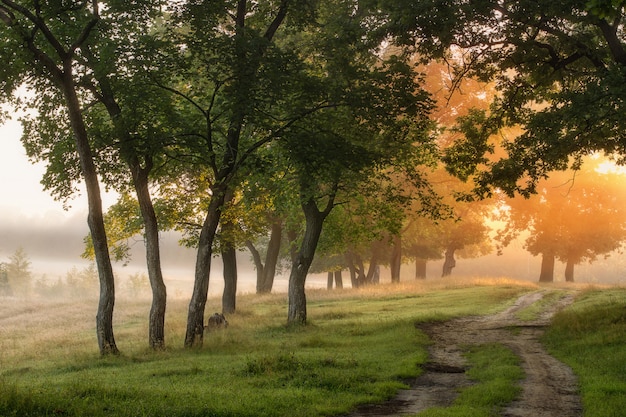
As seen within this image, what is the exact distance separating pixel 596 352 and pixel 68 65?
19.9 m

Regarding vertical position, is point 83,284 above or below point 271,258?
below

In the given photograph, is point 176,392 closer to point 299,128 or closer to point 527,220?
point 299,128

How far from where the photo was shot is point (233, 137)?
939 inches

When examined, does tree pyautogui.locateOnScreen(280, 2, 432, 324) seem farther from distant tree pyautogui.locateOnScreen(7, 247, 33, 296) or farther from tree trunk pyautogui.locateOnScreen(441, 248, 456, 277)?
distant tree pyautogui.locateOnScreen(7, 247, 33, 296)

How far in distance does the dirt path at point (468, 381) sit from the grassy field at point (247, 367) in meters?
0.51

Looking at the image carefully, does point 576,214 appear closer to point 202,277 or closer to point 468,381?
point 202,277

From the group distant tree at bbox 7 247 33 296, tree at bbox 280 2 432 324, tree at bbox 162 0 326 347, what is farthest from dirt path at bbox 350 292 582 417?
distant tree at bbox 7 247 33 296

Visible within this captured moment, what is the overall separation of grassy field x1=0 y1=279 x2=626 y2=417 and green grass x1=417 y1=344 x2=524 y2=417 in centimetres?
9

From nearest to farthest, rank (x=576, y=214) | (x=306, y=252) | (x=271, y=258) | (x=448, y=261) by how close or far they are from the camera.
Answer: (x=306, y=252) → (x=271, y=258) → (x=576, y=214) → (x=448, y=261)

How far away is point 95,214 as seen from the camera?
22875mm

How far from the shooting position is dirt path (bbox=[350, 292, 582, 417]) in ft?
41.4

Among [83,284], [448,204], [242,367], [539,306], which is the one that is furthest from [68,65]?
[83,284]

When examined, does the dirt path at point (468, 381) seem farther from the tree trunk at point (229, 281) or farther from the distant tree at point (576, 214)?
the distant tree at point (576, 214)

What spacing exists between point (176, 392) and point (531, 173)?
17798 mm
